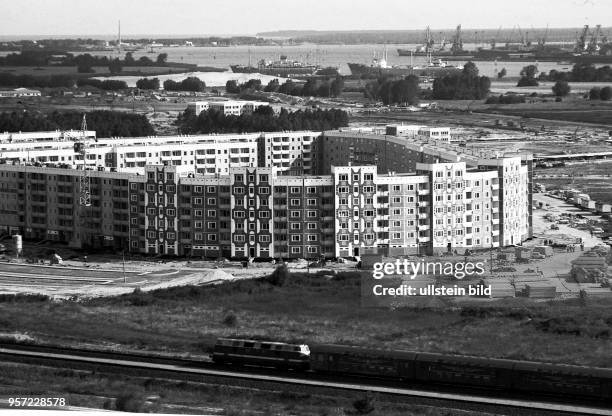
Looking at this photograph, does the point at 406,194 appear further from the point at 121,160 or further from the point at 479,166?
the point at 121,160

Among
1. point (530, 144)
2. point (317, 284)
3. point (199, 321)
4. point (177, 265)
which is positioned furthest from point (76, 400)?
point (530, 144)

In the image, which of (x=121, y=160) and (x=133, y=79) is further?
(x=133, y=79)

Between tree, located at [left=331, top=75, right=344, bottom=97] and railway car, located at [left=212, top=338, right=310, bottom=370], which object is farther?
tree, located at [left=331, top=75, right=344, bottom=97]

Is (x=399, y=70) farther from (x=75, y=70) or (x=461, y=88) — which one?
(x=461, y=88)

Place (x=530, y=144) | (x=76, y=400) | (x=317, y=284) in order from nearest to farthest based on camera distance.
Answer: (x=76, y=400) < (x=317, y=284) < (x=530, y=144)

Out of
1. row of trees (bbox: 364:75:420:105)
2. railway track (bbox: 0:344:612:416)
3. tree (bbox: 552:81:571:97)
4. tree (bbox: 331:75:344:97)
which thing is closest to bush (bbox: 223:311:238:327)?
railway track (bbox: 0:344:612:416)

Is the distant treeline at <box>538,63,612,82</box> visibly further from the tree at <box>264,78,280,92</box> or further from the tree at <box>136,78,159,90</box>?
the tree at <box>136,78,159,90</box>
